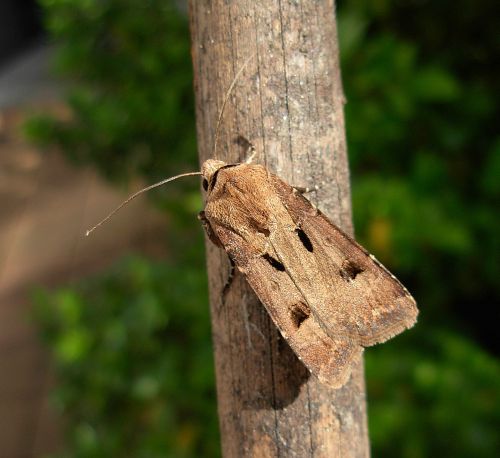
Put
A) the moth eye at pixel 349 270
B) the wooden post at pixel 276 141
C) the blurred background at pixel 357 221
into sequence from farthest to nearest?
the blurred background at pixel 357 221
the moth eye at pixel 349 270
the wooden post at pixel 276 141

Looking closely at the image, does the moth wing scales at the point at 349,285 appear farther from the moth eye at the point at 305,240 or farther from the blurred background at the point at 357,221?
the blurred background at the point at 357,221

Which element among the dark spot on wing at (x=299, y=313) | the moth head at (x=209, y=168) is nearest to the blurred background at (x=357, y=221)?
the dark spot on wing at (x=299, y=313)

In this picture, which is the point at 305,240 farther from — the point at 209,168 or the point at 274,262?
the point at 209,168

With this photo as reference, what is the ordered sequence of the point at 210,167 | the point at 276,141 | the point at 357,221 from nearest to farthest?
1. the point at 276,141
2. the point at 210,167
3. the point at 357,221

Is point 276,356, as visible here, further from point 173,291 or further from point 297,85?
point 173,291

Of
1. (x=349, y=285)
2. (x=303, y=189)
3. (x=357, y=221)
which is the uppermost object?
(x=303, y=189)

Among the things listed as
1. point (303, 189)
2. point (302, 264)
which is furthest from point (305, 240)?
point (303, 189)

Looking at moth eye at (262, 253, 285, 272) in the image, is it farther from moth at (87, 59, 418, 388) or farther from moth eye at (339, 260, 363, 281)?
moth eye at (339, 260, 363, 281)
